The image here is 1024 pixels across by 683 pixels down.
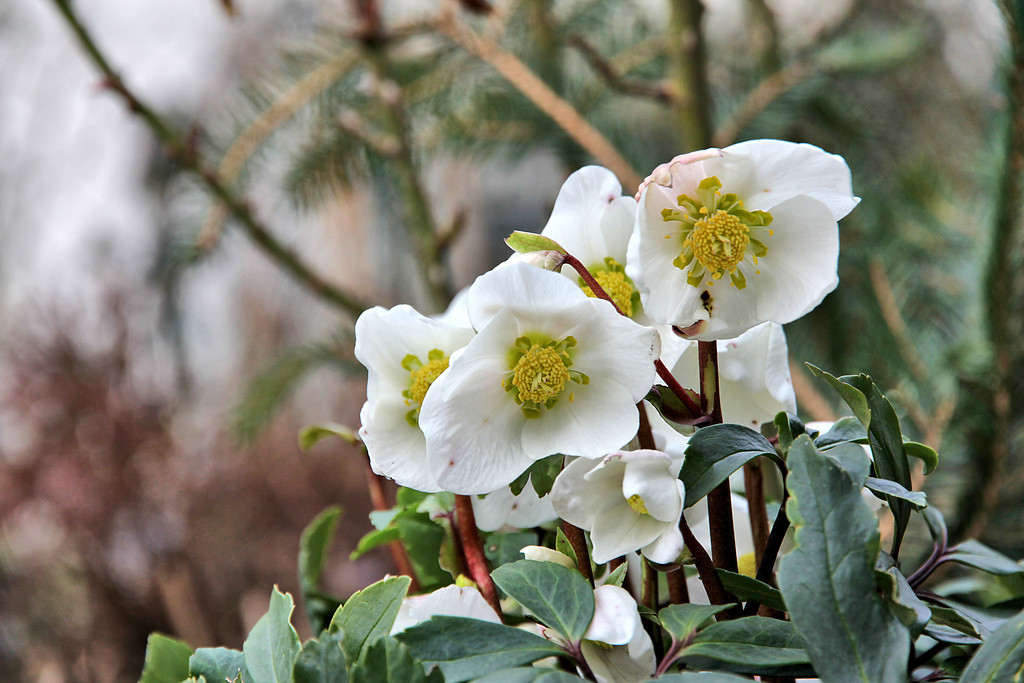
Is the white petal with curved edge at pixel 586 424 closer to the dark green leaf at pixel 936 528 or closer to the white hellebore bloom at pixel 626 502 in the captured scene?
the white hellebore bloom at pixel 626 502

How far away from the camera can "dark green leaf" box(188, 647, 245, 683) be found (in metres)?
0.22

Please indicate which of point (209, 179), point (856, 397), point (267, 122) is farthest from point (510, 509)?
point (267, 122)

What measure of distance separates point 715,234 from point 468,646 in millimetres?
140

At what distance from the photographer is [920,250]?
2.81 feet

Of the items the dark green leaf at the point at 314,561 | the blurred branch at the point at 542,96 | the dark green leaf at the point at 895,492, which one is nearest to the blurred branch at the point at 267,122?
the blurred branch at the point at 542,96

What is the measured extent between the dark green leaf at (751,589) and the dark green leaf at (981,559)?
0.30 ft

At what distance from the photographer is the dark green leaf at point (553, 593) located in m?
0.19

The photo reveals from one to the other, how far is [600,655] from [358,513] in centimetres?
140

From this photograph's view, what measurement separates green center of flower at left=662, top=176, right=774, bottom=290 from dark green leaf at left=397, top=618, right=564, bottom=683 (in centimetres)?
12

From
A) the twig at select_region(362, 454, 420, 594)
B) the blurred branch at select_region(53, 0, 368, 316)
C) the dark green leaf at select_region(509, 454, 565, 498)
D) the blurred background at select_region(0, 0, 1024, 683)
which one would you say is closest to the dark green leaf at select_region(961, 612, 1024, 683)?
the dark green leaf at select_region(509, 454, 565, 498)

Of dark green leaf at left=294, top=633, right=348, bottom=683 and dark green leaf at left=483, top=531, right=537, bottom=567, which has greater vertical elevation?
dark green leaf at left=294, top=633, right=348, bottom=683

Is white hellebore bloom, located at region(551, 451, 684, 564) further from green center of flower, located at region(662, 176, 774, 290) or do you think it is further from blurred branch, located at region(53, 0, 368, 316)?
blurred branch, located at region(53, 0, 368, 316)

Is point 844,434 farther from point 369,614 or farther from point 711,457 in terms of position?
point 369,614

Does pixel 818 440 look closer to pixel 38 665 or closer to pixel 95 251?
pixel 38 665
